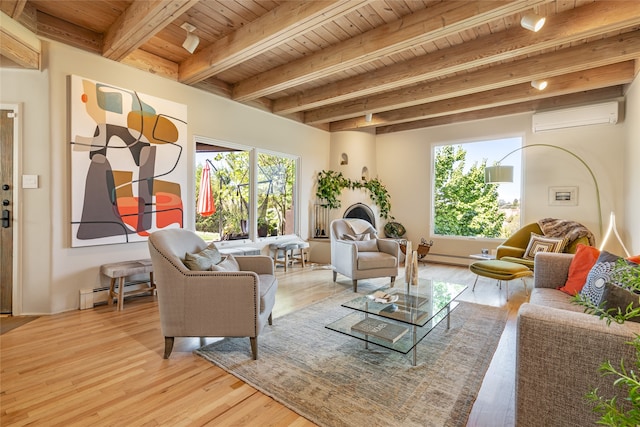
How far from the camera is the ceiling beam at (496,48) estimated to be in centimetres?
259

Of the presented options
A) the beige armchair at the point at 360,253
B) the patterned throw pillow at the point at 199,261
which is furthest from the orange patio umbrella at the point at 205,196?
the patterned throw pillow at the point at 199,261

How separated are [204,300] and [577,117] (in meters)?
5.67

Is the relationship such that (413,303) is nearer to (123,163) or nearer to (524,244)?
(524,244)

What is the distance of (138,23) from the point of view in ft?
8.66

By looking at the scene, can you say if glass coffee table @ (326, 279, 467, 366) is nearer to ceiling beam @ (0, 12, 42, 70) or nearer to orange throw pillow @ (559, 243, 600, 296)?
orange throw pillow @ (559, 243, 600, 296)

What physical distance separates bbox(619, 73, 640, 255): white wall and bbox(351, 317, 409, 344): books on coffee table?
335 centimetres

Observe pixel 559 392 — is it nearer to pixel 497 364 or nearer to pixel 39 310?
pixel 497 364

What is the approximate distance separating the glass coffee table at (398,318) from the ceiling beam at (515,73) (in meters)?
2.76

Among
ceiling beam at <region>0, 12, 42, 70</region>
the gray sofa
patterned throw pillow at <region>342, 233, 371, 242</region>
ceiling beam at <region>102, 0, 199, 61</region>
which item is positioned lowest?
the gray sofa

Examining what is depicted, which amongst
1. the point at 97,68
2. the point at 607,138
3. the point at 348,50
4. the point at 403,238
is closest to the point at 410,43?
the point at 348,50

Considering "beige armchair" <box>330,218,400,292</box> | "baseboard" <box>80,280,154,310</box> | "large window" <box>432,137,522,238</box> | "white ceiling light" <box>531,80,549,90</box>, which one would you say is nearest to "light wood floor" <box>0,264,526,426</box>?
"baseboard" <box>80,280,154,310</box>

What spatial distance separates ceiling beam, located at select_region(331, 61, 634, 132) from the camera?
3826mm

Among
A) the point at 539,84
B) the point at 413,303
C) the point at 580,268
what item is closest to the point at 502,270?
the point at 580,268

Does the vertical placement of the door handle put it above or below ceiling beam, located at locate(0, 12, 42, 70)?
below
